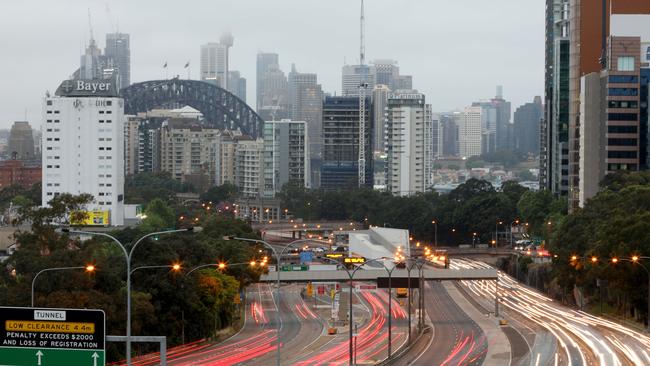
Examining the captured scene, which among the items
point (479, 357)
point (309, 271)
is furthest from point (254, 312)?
point (479, 357)

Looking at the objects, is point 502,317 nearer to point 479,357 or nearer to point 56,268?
point 479,357

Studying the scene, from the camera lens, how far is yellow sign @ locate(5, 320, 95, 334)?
5262cm

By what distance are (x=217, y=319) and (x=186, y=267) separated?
8055 mm

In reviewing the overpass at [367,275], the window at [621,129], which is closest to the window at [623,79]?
the window at [621,129]

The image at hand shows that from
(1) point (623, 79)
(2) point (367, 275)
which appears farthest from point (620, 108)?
(2) point (367, 275)

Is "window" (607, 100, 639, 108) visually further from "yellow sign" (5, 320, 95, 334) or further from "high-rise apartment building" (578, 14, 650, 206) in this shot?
"yellow sign" (5, 320, 95, 334)

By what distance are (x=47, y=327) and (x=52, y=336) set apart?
15.2 inches

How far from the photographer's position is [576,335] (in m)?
114

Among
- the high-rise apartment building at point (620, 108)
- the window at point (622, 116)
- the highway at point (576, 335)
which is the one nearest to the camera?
the highway at point (576, 335)

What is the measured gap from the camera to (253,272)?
139 metres

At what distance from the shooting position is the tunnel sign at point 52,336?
52.5 m

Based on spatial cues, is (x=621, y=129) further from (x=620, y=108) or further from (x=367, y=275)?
(x=367, y=275)

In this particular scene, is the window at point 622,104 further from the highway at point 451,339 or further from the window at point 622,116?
the highway at point 451,339

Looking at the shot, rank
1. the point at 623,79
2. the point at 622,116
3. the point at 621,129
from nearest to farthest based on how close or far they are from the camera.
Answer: the point at 623,79
the point at 622,116
the point at 621,129
